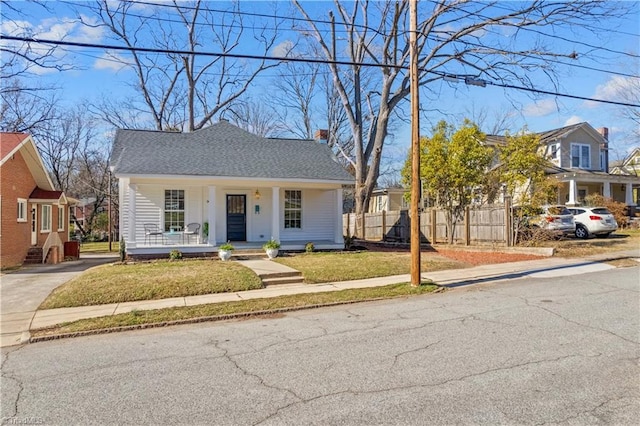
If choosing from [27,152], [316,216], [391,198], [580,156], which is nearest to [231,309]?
[316,216]

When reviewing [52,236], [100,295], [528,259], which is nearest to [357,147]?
[528,259]

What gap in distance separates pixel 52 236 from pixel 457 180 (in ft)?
61.2

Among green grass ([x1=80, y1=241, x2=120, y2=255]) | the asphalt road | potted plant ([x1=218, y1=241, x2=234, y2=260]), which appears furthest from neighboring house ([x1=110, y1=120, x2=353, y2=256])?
green grass ([x1=80, y1=241, x2=120, y2=255])

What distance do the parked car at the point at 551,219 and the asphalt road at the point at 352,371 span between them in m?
8.98

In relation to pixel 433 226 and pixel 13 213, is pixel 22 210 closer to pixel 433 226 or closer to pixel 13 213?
pixel 13 213

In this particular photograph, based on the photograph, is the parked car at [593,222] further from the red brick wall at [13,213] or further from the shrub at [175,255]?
the red brick wall at [13,213]

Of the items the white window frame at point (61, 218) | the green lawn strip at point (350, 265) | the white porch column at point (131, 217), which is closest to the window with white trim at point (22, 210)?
the white window frame at point (61, 218)

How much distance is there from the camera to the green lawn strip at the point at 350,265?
11791mm

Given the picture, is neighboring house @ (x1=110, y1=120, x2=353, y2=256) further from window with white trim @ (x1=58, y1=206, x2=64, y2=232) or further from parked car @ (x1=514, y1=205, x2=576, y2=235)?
window with white trim @ (x1=58, y1=206, x2=64, y2=232)

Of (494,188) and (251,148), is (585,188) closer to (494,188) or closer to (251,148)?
(494,188)

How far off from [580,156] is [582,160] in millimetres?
370

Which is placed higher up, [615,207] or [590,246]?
[615,207]

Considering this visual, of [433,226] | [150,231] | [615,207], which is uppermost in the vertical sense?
[615,207]

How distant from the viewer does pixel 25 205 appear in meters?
18.4
